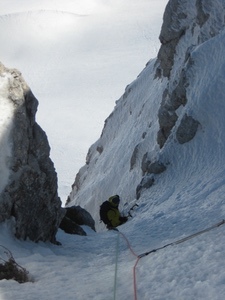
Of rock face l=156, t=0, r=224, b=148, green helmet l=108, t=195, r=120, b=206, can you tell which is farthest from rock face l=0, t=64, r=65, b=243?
rock face l=156, t=0, r=224, b=148

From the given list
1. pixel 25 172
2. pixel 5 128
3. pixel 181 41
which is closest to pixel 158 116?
pixel 181 41

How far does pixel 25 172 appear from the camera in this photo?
1268 centimetres

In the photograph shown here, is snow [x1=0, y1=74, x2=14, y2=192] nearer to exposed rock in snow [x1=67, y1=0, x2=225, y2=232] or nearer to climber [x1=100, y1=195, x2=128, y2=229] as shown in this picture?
climber [x1=100, y1=195, x2=128, y2=229]

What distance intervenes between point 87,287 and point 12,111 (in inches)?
238

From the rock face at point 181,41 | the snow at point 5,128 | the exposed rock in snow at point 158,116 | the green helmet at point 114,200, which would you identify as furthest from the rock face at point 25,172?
the rock face at point 181,41

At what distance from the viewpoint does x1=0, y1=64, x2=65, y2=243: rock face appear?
40.1ft

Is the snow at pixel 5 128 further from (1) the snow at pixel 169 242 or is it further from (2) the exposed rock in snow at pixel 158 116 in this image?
(2) the exposed rock in snow at pixel 158 116

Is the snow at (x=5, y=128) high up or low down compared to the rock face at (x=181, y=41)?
down

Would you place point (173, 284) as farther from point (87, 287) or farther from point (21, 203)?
point (21, 203)

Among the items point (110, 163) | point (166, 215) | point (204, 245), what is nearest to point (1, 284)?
point (204, 245)

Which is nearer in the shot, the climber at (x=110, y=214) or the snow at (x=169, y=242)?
the snow at (x=169, y=242)

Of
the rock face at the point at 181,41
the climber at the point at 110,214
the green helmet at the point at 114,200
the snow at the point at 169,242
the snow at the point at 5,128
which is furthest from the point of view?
the rock face at the point at 181,41

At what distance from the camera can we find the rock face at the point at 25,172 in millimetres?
12234

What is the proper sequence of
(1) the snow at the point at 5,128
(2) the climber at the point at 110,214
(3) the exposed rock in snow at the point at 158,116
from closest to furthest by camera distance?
1. (1) the snow at the point at 5,128
2. (2) the climber at the point at 110,214
3. (3) the exposed rock in snow at the point at 158,116
